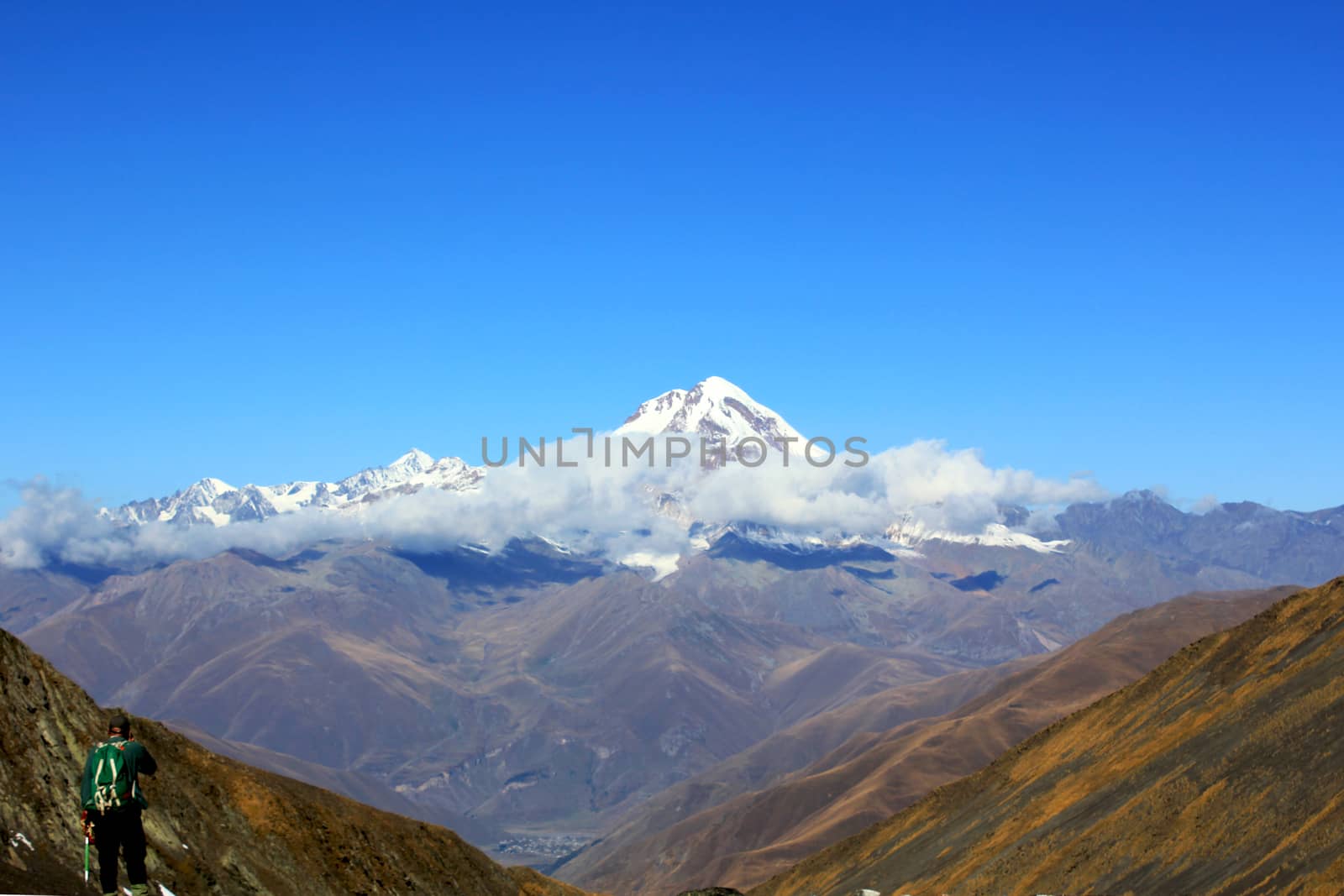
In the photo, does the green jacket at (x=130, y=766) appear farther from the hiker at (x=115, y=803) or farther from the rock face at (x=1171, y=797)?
the rock face at (x=1171, y=797)

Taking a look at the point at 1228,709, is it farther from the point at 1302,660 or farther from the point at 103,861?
the point at 103,861

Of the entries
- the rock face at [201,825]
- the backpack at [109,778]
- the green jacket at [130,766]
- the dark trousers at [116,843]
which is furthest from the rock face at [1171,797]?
the backpack at [109,778]

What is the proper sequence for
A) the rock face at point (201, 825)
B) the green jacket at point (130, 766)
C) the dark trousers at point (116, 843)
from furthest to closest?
the rock face at point (201, 825) < the dark trousers at point (116, 843) < the green jacket at point (130, 766)

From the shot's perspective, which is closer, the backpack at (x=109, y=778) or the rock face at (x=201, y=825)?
the backpack at (x=109, y=778)

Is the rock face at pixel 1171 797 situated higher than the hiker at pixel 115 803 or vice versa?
the hiker at pixel 115 803

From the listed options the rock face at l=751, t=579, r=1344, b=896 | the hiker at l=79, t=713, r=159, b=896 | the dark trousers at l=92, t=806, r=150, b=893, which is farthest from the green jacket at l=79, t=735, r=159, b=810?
the rock face at l=751, t=579, r=1344, b=896

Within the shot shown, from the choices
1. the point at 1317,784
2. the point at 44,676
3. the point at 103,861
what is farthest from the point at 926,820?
the point at 103,861
